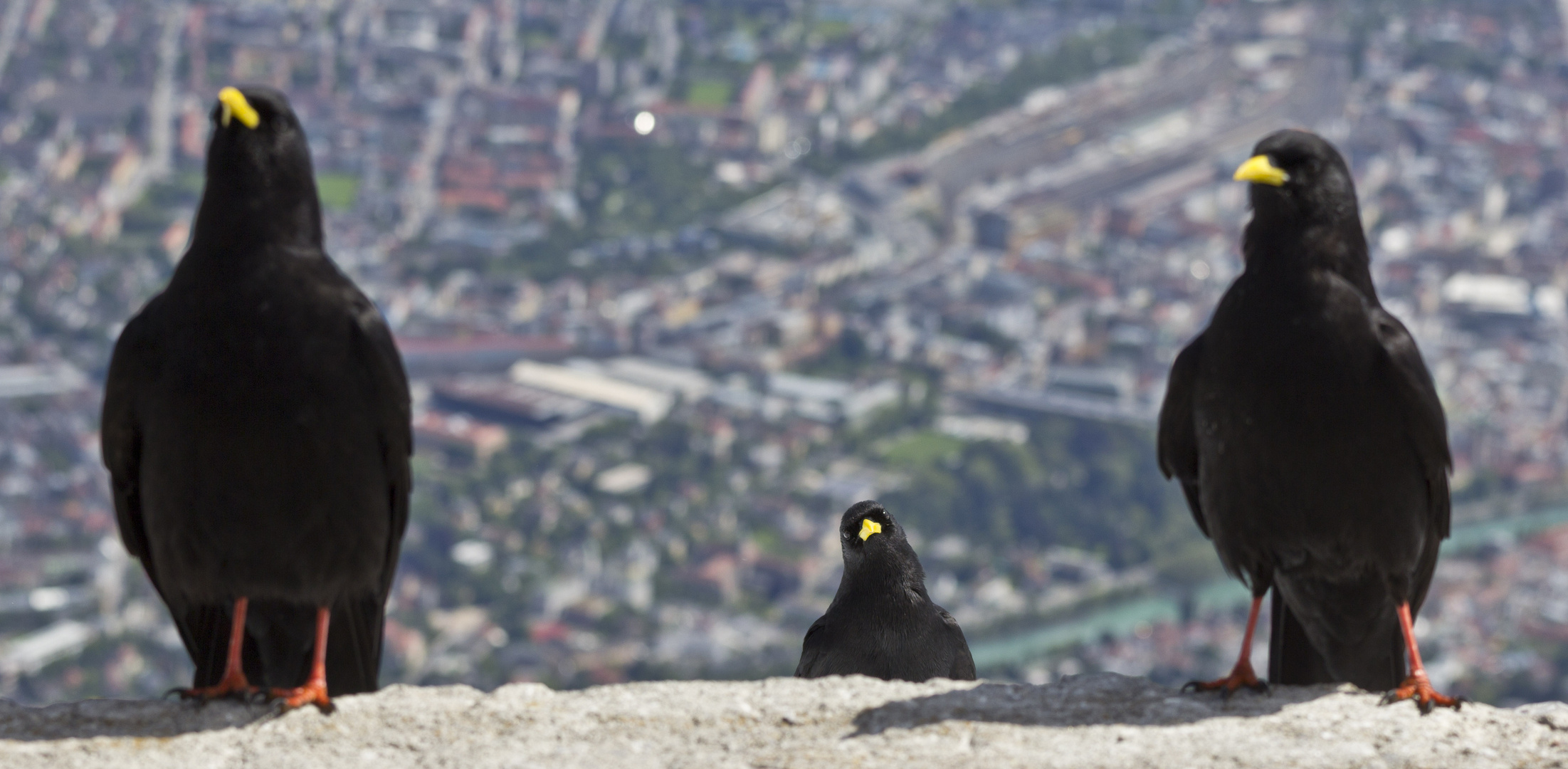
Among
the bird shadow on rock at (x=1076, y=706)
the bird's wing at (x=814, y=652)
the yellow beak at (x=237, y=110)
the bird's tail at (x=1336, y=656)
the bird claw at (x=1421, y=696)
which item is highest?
the yellow beak at (x=237, y=110)

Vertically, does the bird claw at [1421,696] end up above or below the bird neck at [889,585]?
below

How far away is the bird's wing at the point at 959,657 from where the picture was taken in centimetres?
546

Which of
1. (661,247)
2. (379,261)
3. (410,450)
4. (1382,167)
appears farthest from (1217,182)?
(410,450)

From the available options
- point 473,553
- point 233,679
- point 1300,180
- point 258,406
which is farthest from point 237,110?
point 473,553

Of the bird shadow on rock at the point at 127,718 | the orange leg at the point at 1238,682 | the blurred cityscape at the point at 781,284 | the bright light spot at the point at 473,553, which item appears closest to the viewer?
the bird shadow on rock at the point at 127,718

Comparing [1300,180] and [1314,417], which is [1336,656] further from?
[1300,180]

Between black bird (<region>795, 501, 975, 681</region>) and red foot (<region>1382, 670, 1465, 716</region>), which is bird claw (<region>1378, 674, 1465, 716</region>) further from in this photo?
black bird (<region>795, 501, 975, 681</region>)

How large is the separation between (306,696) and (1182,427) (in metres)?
2.45

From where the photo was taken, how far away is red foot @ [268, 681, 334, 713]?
460 centimetres

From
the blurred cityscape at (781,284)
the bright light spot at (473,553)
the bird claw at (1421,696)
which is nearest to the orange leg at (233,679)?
the bird claw at (1421,696)

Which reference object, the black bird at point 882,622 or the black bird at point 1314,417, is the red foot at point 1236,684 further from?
the black bird at point 882,622

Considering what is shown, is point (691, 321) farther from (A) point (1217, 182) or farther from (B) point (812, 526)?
(A) point (1217, 182)

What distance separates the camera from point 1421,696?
458cm

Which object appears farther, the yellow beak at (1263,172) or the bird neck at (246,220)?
the yellow beak at (1263,172)
